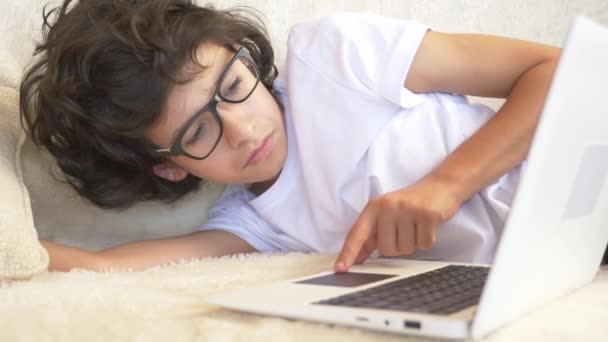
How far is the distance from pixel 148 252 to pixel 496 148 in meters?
0.56

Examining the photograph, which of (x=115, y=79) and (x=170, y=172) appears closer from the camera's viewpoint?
(x=115, y=79)

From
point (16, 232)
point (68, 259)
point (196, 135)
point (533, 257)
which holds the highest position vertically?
point (533, 257)

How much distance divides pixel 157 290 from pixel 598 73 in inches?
20.5

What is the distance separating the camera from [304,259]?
102 cm

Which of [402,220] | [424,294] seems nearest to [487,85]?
[402,220]

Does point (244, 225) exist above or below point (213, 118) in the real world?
below

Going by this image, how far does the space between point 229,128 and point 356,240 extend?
0.91ft

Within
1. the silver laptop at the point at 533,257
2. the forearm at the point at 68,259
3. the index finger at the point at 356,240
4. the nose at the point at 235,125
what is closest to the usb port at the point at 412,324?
the silver laptop at the point at 533,257

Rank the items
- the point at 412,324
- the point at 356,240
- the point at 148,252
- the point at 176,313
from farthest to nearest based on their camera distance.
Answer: the point at 148,252
the point at 356,240
the point at 176,313
the point at 412,324

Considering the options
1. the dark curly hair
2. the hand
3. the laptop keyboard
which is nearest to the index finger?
the hand

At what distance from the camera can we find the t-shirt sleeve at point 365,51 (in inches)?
41.4

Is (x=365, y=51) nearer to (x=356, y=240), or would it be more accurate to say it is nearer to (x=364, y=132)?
(x=364, y=132)

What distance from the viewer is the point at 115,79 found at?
1.04 m

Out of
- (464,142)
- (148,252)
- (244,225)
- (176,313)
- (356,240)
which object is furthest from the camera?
(244,225)
